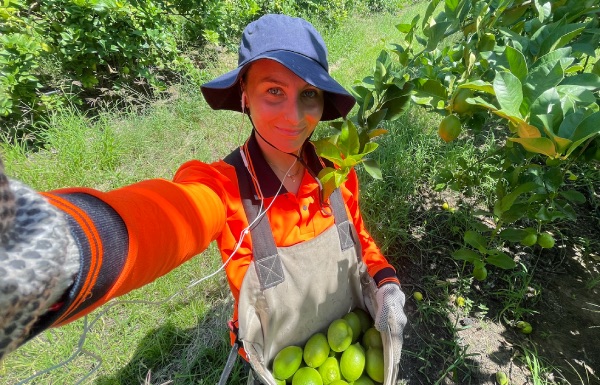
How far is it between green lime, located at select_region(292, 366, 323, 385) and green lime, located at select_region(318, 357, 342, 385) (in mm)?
29

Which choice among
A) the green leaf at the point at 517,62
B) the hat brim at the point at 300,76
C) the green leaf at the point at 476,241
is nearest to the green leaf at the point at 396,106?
the hat brim at the point at 300,76

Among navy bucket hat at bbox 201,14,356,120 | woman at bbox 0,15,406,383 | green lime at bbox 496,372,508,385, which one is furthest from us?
green lime at bbox 496,372,508,385

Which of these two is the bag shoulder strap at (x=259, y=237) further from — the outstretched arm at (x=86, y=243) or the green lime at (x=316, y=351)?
the green lime at (x=316, y=351)

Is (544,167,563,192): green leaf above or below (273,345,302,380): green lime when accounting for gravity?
above

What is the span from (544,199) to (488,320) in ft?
2.91

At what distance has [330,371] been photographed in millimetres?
1272

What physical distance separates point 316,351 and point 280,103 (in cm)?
90

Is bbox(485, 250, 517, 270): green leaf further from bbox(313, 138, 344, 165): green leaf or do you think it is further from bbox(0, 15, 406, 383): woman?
bbox(313, 138, 344, 165): green leaf

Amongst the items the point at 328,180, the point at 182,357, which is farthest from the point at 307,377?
the point at 182,357

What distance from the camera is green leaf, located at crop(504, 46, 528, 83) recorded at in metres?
0.77

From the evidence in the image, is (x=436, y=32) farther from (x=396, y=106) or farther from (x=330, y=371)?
(x=330, y=371)

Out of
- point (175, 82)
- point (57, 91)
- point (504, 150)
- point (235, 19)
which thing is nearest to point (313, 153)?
point (504, 150)

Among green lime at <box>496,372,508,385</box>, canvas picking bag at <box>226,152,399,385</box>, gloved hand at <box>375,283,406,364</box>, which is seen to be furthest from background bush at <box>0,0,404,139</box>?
green lime at <box>496,372,508,385</box>

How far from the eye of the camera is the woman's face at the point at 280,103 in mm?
1059
